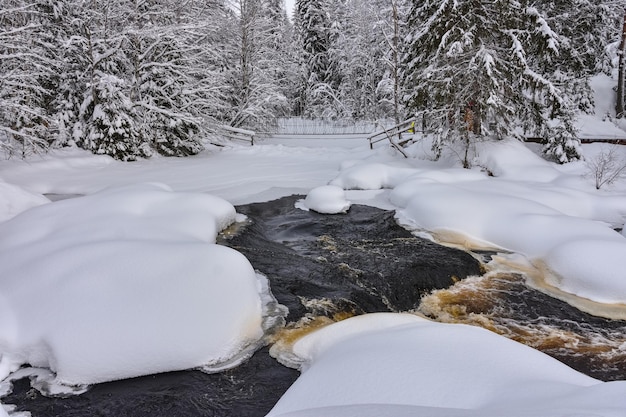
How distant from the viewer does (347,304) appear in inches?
203

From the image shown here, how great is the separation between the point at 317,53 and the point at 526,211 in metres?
31.0

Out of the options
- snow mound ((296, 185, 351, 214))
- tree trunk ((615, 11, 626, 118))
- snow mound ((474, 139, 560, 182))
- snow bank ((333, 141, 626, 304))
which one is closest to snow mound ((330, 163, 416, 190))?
snow bank ((333, 141, 626, 304))

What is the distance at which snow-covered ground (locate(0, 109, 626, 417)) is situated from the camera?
2.57m

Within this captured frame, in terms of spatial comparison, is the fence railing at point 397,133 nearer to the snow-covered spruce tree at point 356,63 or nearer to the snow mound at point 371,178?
the snow mound at point 371,178

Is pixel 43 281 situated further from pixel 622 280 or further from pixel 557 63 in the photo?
pixel 557 63

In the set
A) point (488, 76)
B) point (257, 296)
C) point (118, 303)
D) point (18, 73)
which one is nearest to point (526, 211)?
point (488, 76)

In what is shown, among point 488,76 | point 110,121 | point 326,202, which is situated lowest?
point 326,202

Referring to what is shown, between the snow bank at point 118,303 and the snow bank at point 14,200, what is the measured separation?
1885mm

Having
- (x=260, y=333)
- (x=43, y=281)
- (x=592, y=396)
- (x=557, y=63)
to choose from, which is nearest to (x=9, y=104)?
(x=43, y=281)

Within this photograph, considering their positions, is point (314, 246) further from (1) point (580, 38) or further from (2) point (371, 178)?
(1) point (580, 38)

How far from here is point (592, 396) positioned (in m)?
2.02

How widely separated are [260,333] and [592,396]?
3.10m

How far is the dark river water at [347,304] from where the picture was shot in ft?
11.3

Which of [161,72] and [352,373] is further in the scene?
[161,72]
